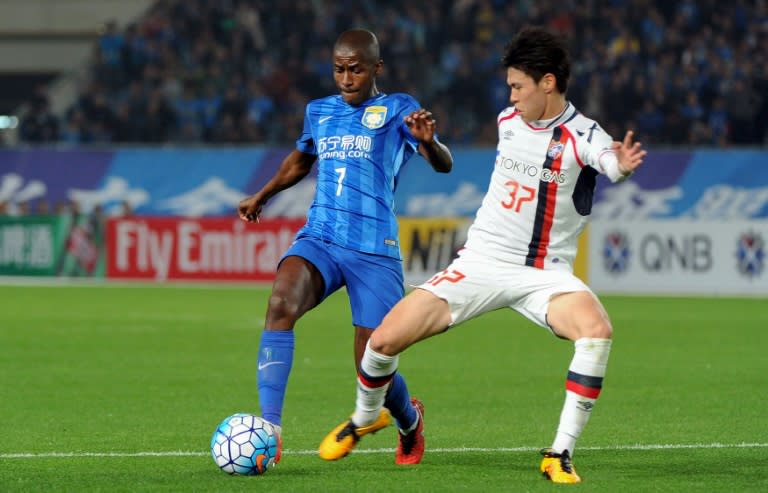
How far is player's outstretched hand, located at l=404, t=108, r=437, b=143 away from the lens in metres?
6.62

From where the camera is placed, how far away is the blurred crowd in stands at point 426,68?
25594 mm

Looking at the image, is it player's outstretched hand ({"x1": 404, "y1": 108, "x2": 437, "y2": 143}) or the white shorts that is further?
player's outstretched hand ({"x1": 404, "y1": 108, "x2": 437, "y2": 143})

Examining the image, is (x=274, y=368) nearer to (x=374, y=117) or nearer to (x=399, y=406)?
(x=399, y=406)

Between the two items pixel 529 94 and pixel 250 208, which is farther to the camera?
pixel 250 208

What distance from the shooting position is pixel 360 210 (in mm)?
7133

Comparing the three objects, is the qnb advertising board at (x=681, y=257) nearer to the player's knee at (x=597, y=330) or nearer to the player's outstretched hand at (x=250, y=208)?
the player's outstretched hand at (x=250, y=208)

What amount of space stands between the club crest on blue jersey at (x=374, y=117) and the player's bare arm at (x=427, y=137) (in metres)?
0.31

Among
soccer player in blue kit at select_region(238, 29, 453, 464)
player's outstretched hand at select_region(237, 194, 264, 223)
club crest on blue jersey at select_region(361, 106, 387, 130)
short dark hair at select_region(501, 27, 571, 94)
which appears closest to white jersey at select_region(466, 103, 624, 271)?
short dark hair at select_region(501, 27, 571, 94)

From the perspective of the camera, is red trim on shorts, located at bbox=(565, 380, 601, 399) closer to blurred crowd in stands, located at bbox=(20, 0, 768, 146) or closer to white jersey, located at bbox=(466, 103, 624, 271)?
white jersey, located at bbox=(466, 103, 624, 271)

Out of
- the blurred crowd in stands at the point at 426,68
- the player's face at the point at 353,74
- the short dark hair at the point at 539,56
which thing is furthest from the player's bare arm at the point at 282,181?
the blurred crowd in stands at the point at 426,68

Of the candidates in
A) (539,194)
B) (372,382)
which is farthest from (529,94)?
(372,382)

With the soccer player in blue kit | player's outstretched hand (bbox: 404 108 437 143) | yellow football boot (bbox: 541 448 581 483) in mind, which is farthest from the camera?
the soccer player in blue kit

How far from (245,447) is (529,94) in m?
2.06

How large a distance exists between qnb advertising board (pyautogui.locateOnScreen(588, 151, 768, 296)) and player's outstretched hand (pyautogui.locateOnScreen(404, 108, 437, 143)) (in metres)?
16.5
